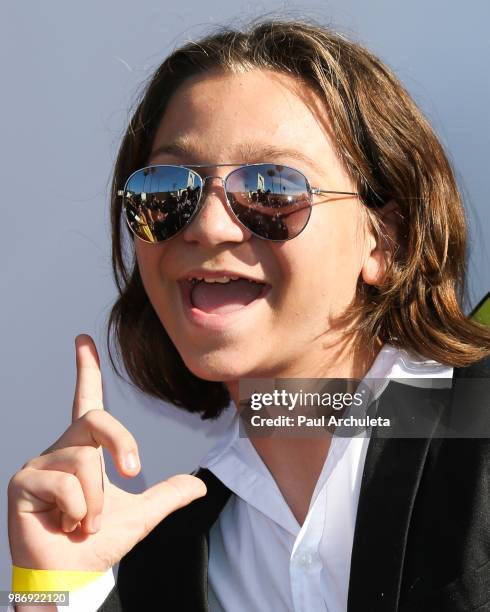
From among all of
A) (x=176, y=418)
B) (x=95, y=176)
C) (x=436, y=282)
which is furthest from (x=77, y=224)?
(x=436, y=282)

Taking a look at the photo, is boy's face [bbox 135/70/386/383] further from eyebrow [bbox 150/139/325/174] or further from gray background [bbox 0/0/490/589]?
gray background [bbox 0/0/490/589]

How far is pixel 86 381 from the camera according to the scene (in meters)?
1.61

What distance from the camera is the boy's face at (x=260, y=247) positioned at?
163 centimetres

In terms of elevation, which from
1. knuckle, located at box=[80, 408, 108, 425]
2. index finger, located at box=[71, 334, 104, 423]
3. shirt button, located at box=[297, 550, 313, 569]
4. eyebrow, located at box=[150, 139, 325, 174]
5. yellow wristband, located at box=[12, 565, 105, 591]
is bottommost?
shirt button, located at box=[297, 550, 313, 569]

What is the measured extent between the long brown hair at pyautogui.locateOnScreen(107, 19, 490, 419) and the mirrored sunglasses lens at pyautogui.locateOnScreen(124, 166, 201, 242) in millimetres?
224

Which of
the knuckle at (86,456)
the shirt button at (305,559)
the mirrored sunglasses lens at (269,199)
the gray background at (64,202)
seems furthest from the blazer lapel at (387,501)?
the gray background at (64,202)

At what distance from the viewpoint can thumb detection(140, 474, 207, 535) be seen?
1.46m

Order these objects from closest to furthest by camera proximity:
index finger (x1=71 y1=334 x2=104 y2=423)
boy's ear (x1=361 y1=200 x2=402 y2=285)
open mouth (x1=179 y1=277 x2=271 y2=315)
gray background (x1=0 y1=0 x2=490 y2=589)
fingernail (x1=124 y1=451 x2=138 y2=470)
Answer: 1. fingernail (x1=124 y1=451 x2=138 y2=470)
2. index finger (x1=71 y1=334 x2=104 y2=423)
3. open mouth (x1=179 y1=277 x2=271 y2=315)
4. boy's ear (x1=361 y1=200 x2=402 y2=285)
5. gray background (x1=0 y1=0 x2=490 y2=589)

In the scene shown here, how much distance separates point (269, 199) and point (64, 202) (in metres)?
0.96

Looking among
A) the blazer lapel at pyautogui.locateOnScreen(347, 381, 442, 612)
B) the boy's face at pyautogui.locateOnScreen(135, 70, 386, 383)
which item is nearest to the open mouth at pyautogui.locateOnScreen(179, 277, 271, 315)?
the boy's face at pyautogui.locateOnScreen(135, 70, 386, 383)

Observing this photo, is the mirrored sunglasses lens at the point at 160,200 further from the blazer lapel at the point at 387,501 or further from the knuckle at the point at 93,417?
the blazer lapel at the point at 387,501

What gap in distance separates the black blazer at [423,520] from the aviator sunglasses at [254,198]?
405 millimetres

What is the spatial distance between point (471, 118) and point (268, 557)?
1.25 metres

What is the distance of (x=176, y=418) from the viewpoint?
7.95ft
